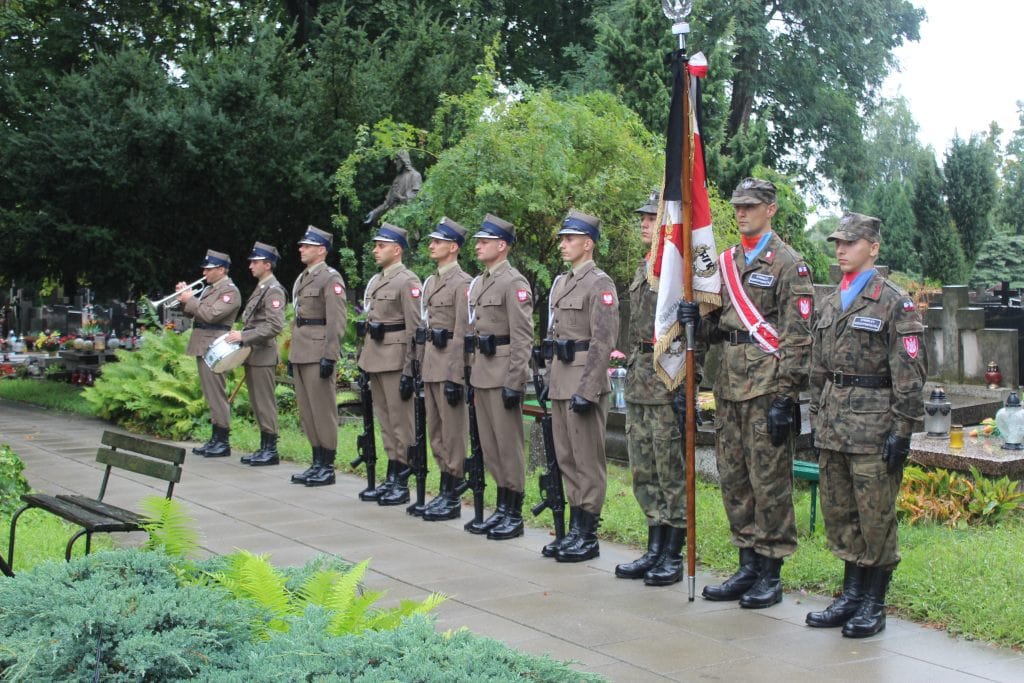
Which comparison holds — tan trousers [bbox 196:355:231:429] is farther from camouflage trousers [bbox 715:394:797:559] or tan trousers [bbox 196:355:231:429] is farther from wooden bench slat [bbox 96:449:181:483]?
camouflage trousers [bbox 715:394:797:559]

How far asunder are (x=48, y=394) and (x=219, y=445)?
Answer: 290 inches

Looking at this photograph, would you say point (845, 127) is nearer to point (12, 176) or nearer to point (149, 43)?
point (149, 43)

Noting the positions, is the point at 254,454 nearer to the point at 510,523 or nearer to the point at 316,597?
the point at 510,523

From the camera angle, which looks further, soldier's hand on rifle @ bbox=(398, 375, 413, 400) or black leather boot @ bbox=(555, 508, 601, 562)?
soldier's hand on rifle @ bbox=(398, 375, 413, 400)

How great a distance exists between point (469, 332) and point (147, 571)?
430 centimetres

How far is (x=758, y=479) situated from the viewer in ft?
21.7

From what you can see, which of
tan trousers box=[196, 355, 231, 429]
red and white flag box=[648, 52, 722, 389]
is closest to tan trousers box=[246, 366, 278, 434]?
tan trousers box=[196, 355, 231, 429]

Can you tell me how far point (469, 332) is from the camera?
8.86 m

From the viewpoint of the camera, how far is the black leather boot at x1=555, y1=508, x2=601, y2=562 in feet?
25.5

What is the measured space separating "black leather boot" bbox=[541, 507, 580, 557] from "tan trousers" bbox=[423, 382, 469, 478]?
1563 mm

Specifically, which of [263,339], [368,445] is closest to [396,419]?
[368,445]

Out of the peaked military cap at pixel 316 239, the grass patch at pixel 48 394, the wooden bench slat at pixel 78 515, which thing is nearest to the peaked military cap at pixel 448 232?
the peaked military cap at pixel 316 239

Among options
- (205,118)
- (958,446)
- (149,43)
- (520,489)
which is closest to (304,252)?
(520,489)

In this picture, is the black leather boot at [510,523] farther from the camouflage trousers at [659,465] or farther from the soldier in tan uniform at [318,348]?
the soldier in tan uniform at [318,348]
